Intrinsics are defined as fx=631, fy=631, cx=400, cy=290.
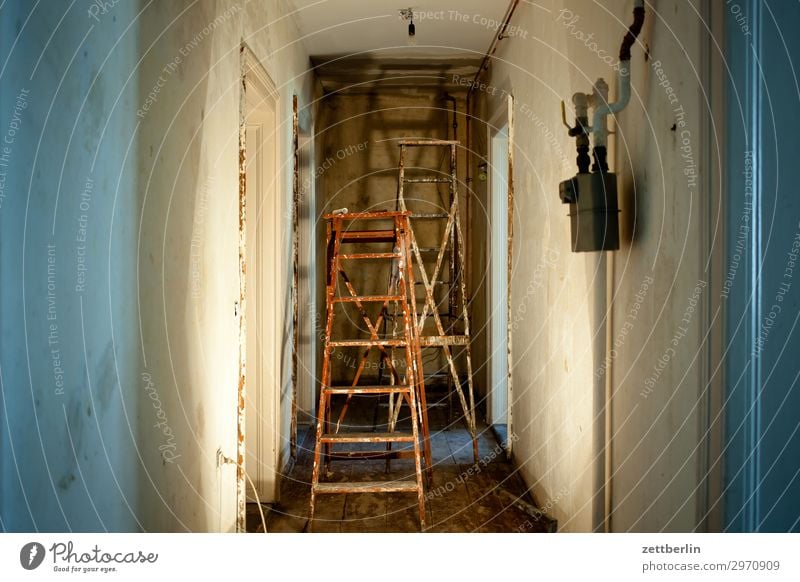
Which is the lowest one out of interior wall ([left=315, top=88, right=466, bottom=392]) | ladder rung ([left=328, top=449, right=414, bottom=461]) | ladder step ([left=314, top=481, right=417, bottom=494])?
ladder rung ([left=328, top=449, right=414, bottom=461])

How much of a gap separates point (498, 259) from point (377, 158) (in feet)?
5.82

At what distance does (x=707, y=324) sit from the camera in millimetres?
1432

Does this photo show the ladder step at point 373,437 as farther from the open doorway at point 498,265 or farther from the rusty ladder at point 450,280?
the open doorway at point 498,265

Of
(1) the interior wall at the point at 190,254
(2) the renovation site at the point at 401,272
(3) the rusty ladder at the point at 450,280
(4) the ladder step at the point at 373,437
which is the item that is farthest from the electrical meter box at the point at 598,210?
(3) the rusty ladder at the point at 450,280

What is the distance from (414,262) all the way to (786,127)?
4605 millimetres

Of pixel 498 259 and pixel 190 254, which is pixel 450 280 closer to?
pixel 498 259

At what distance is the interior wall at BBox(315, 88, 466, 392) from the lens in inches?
225

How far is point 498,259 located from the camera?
468 cm

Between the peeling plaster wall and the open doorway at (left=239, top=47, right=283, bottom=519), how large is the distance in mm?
1731

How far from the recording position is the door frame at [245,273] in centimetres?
256

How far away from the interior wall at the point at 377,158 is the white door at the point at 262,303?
221cm

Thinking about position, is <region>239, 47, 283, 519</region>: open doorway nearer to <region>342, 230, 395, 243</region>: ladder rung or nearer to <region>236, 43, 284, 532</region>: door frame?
<region>236, 43, 284, 532</region>: door frame

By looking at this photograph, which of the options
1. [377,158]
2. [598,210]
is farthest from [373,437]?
[377,158]

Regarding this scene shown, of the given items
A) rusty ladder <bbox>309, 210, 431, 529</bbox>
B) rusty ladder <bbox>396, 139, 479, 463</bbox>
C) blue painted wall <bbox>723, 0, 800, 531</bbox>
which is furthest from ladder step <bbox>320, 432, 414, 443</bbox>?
blue painted wall <bbox>723, 0, 800, 531</bbox>
